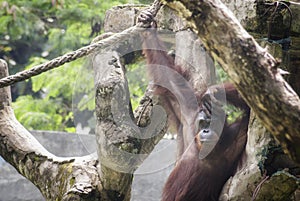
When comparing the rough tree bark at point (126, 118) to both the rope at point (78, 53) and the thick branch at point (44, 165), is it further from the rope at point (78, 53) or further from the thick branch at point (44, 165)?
the rope at point (78, 53)

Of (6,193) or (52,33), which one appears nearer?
(6,193)

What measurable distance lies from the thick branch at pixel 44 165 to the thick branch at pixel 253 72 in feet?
Answer: 3.58

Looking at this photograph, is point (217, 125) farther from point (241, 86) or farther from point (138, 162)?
point (241, 86)

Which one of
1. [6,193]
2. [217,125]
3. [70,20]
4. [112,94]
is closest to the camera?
[112,94]

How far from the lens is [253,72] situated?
140 centimetres

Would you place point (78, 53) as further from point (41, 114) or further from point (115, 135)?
point (41, 114)

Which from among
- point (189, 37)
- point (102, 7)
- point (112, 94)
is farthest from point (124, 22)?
point (102, 7)

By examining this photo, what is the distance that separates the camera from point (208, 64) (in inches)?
106

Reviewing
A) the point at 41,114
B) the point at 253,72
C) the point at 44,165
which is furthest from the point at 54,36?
the point at 253,72

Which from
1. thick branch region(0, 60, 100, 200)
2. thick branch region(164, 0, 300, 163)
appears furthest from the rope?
thick branch region(164, 0, 300, 163)

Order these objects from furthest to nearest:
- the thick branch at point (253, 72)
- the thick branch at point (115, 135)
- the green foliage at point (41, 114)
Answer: the green foliage at point (41, 114), the thick branch at point (115, 135), the thick branch at point (253, 72)

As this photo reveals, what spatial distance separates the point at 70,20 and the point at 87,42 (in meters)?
0.36

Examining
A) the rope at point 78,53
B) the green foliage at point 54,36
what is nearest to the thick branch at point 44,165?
the rope at point 78,53

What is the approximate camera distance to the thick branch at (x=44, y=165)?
2.38 metres
